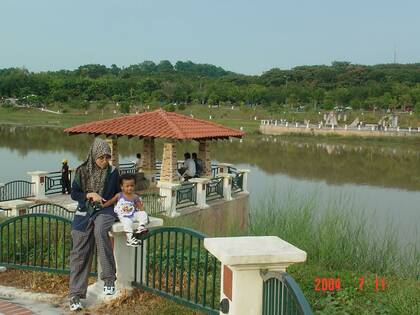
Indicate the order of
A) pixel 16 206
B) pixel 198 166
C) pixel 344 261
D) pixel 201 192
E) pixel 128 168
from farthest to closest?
1. pixel 128 168
2. pixel 198 166
3. pixel 201 192
4. pixel 16 206
5. pixel 344 261

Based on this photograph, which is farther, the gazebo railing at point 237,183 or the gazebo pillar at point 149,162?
the gazebo pillar at point 149,162

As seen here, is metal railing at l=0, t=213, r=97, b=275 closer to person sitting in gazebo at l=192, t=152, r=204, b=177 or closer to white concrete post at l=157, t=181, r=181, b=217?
white concrete post at l=157, t=181, r=181, b=217

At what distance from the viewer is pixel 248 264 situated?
323 centimetres

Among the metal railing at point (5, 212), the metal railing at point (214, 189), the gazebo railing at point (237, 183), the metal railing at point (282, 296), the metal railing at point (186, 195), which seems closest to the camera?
the metal railing at point (282, 296)

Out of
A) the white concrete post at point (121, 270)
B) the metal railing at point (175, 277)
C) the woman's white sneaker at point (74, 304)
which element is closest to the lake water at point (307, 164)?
the metal railing at point (175, 277)

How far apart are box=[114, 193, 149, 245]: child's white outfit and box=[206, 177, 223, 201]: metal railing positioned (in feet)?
29.5

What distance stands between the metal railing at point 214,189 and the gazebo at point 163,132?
0.78 metres

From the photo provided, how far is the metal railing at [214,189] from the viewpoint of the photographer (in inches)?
535

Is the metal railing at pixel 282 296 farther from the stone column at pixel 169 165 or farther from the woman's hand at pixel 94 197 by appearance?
the stone column at pixel 169 165

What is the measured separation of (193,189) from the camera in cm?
1291

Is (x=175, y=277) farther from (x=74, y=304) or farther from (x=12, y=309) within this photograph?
(x=12, y=309)

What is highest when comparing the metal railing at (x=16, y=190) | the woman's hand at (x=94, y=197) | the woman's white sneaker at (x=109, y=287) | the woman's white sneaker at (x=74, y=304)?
the woman's hand at (x=94, y=197)

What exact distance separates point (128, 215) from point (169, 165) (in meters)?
9.01

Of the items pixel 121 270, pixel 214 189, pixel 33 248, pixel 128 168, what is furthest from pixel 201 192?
pixel 121 270
